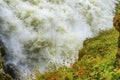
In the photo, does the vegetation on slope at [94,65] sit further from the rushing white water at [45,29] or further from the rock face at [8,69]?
the rock face at [8,69]

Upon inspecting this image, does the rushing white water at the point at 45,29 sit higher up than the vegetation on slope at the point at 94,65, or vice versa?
the rushing white water at the point at 45,29

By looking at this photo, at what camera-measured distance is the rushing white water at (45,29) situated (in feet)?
36.3

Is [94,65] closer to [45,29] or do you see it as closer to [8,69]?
[8,69]

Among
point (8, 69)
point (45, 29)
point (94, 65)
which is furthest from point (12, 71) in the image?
point (94, 65)

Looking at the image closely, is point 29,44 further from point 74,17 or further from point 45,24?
point 74,17

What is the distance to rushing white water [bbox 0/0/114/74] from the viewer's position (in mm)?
11070

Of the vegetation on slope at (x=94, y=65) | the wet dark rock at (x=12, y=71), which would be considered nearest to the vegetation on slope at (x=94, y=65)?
the vegetation on slope at (x=94, y=65)

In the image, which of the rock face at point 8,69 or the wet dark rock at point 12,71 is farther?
the wet dark rock at point 12,71

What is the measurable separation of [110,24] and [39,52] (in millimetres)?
4138

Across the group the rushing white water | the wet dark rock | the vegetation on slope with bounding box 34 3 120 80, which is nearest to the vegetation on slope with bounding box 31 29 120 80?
the vegetation on slope with bounding box 34 3 120 80

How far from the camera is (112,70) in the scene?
813 cm

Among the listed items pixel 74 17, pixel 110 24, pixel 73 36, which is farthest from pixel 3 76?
pixel 110 24

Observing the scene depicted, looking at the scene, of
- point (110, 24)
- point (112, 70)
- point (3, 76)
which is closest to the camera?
point (112, 70)

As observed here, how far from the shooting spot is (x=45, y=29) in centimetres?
1216
